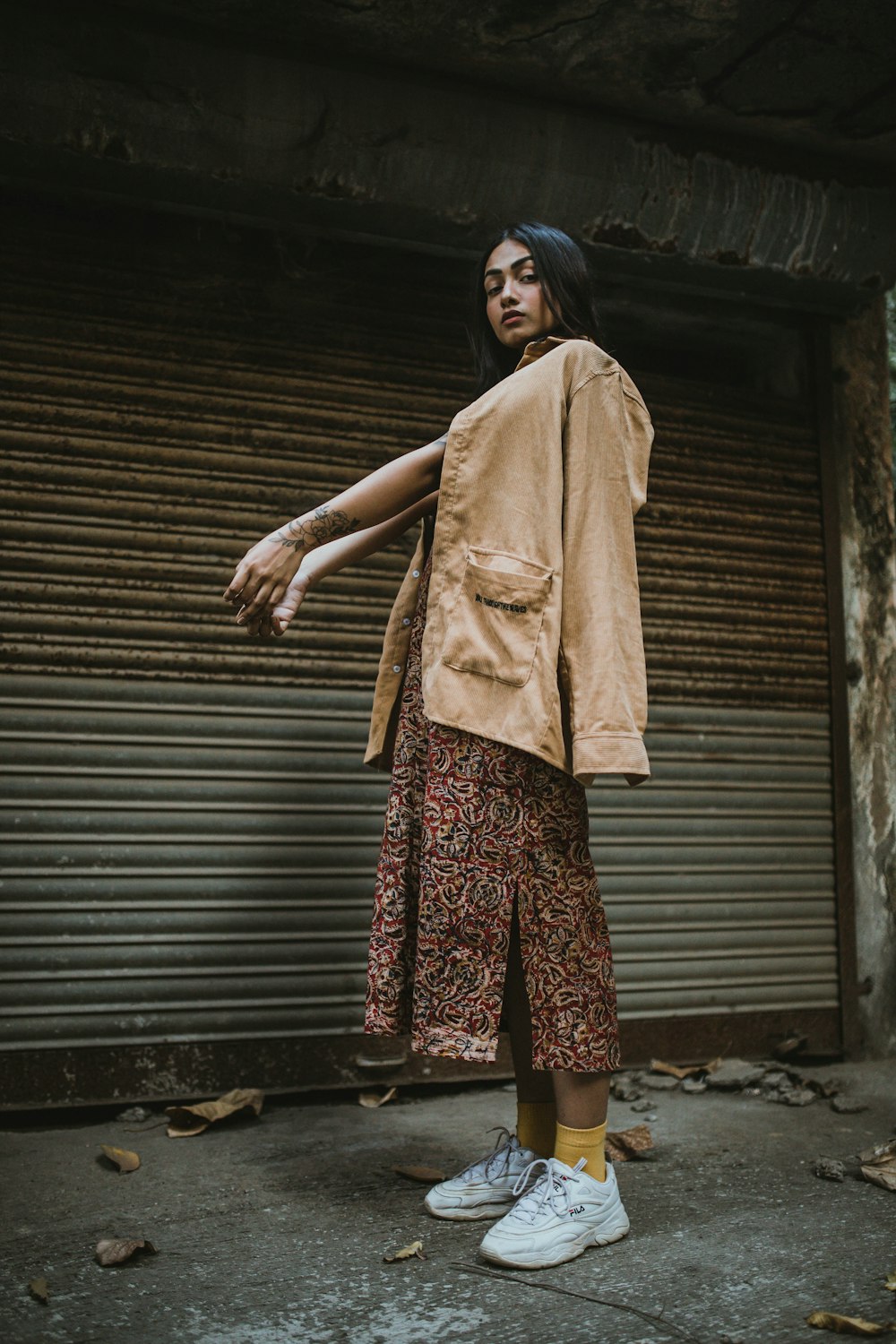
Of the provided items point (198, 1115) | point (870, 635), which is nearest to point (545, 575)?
point (198, 1115)

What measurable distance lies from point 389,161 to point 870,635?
2472mm

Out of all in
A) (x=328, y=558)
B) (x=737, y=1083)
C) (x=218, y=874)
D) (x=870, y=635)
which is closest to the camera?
(x=328, y=558)

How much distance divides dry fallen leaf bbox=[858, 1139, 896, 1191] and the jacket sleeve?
1.25m

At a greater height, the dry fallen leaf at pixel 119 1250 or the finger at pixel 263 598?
the finger at pixel 263 598

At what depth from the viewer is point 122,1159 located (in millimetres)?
2502

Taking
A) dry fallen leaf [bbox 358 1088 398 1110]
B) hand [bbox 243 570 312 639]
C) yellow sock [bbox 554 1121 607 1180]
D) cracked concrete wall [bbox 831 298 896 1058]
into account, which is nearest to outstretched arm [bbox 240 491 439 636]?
hand [bbox 243 570 312 639]

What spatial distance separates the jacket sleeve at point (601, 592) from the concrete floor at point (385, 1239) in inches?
36.8

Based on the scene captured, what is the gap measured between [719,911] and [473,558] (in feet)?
7.01

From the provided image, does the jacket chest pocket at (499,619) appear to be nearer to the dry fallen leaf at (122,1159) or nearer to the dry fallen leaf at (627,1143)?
the dry fallen leaf at (627,1143)

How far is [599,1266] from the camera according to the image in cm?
191

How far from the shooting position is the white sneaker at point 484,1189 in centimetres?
215

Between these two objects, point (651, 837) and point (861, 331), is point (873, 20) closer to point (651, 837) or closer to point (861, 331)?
point (861, 331)

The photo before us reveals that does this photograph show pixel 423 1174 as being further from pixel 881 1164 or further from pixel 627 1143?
pixel 881 1164

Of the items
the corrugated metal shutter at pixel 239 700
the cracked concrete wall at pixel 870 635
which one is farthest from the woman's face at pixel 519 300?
the cracked concrete wall at pixel 870 635
